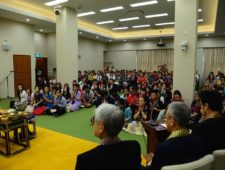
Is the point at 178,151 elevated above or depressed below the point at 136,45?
below

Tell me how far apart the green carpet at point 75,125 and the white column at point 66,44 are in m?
2.19

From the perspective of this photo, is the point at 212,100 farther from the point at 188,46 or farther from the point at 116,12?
the point at 116,12

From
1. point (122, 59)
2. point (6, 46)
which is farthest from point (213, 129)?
point (122, 59)

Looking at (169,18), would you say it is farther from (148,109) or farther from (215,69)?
(148,109)

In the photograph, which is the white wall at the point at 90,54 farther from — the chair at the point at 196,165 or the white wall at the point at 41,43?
the chair at the point at 196,165

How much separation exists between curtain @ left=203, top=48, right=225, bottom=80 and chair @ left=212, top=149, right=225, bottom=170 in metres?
Answer: 12.6

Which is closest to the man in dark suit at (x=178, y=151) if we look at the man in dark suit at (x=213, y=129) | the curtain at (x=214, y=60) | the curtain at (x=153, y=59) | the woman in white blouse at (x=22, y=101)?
the man in dark suit at (x=213, y=129)

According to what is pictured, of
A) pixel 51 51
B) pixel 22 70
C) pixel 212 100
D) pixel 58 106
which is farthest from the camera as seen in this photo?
pixel 51 51

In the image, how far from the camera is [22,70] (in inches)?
377

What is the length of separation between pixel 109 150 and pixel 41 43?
39.6ft

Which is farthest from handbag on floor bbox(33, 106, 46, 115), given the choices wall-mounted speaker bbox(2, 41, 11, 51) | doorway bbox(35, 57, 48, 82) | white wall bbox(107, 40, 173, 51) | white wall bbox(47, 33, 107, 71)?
white wall bbox(107, 40, 173, 51)

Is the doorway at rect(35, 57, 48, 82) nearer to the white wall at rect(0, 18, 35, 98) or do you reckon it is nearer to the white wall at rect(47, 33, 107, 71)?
the white wall at rect(47, 33, 107, 71)

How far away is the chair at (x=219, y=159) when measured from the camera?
1596 millimetres

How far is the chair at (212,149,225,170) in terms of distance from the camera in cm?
160
